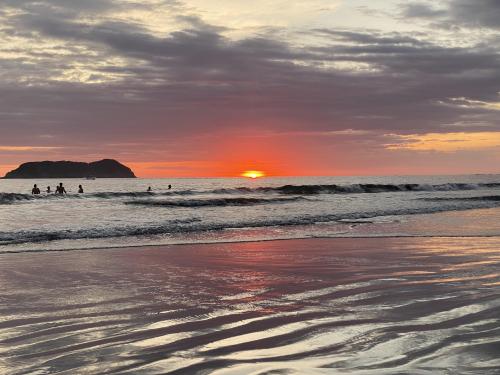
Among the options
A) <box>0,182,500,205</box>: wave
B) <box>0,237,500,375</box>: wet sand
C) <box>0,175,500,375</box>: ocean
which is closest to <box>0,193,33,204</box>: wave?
<box>0,182,500,205</box>: wave

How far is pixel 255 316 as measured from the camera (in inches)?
235

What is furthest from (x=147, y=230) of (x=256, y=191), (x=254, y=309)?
(x=256, y=191)

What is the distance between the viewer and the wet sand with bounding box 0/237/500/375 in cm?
429

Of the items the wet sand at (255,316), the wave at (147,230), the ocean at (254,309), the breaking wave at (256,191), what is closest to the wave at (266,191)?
the breaking wave at (256,191)

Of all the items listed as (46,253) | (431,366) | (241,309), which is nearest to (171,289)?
(241,309)

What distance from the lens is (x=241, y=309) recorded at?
21.0ft

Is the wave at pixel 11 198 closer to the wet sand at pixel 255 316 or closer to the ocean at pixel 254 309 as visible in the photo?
the ocean at pixel 254 309

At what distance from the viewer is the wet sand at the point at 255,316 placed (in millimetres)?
4293

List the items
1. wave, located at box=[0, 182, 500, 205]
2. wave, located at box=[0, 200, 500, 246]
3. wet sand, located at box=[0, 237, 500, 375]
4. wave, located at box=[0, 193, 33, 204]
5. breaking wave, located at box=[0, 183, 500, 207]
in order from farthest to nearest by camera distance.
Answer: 1. wave, located at box=[0, 182, 500, 205]
2. breaking wave, located at box=[0, 183, 500, 207]
3. wave, located at box=[0, 193, 33, 204]
4. wave, located at box=[0, 200, 500, 246]
5. wet sand, located at box=[0, 237, 500, 375]

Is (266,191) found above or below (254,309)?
above

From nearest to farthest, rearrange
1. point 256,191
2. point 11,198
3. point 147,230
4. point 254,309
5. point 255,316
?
point 255,316
point 254,309
point 147,230
point 11,198
point 256,191

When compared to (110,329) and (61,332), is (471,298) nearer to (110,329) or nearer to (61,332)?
(110,329)

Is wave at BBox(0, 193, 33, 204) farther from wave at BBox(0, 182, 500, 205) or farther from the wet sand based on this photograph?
the wet sand

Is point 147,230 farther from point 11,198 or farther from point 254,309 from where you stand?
point 11,198
